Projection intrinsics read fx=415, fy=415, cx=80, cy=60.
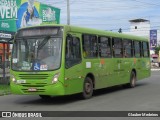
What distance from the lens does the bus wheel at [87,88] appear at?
15.8 m

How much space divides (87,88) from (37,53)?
105 inches

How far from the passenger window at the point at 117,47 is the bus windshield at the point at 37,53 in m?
5.03

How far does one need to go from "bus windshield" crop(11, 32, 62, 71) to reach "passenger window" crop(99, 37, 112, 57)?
3.43m

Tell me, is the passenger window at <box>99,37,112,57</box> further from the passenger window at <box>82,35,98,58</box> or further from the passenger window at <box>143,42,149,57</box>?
the passenger window at <box>143,42,149,57</box>

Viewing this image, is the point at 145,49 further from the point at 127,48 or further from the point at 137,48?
the point at 127,48

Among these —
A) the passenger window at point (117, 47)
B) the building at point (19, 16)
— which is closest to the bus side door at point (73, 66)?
the passenger window at point (117, 47)

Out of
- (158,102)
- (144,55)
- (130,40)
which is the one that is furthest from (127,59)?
(158,102)

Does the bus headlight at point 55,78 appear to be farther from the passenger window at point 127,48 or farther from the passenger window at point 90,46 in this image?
the passenger window at point 127,48

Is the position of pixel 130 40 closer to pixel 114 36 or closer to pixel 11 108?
pixel 114 36

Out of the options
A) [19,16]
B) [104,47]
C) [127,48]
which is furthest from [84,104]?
[19,16]

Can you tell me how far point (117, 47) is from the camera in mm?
19438

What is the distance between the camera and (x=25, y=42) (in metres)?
15.0

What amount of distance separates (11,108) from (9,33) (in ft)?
37.2

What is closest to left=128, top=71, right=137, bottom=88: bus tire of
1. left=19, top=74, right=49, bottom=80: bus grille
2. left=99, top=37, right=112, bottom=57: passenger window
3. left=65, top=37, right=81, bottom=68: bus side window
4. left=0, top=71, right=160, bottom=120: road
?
left=99, top=37, right=112, bottom=57: passenger window
